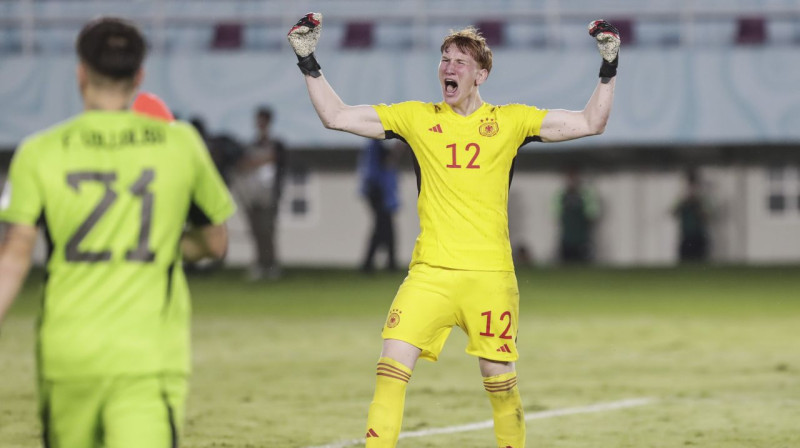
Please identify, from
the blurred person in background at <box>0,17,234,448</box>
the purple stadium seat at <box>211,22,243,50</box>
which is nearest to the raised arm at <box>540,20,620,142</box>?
the blurred person in background at <box>0,17,234,448</box>

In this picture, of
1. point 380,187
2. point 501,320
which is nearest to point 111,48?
point 501,320

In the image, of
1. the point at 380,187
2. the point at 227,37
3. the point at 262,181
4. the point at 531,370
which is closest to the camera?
the point at 531,370

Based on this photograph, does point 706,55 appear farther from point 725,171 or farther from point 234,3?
point 234,3

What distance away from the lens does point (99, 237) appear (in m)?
4.20

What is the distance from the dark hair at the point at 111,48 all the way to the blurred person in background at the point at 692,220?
77.9ft

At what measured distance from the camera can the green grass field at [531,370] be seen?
829cm

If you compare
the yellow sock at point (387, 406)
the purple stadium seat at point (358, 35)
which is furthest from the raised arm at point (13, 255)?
the purple stadium seat at point (358, 35)

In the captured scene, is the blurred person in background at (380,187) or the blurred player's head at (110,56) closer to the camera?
the blurred player's head at (110,56)

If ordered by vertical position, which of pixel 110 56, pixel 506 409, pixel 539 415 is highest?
pixel 110 56

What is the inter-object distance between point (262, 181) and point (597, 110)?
13.2 m

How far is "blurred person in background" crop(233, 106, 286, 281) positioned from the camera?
18953 millimetres

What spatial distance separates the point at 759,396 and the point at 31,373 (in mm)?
Result: 5500

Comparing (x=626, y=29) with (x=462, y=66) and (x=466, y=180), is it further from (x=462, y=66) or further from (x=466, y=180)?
(x=466, y=180)

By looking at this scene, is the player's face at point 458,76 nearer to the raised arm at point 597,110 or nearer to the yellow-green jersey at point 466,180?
the yellow-green jersey at point 466,180
